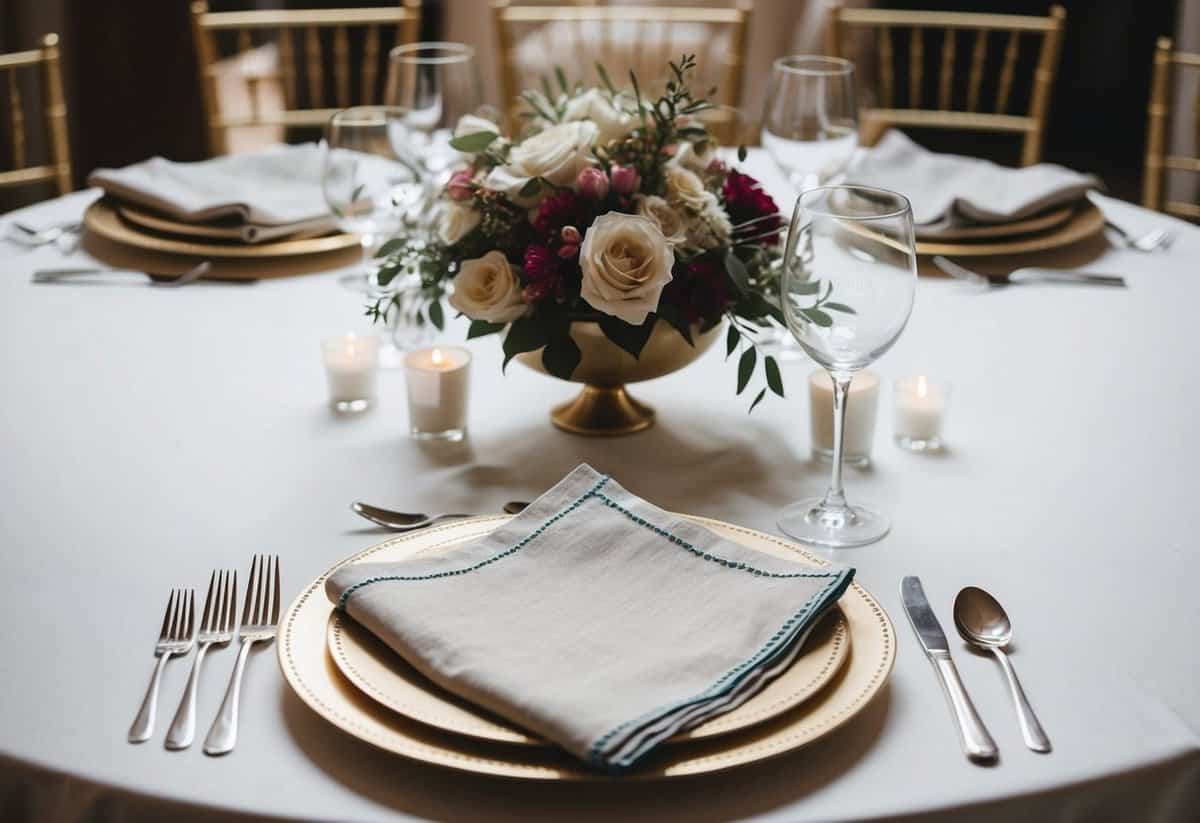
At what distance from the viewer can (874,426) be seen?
116cm

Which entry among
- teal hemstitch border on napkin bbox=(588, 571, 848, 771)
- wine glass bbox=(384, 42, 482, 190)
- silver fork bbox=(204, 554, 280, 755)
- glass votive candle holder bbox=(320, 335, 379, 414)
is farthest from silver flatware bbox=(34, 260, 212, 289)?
teal hemstitch border on napkin bbox=(588, 571, 848, 771)

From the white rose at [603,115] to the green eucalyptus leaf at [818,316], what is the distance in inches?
12.3

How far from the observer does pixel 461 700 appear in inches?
29.1

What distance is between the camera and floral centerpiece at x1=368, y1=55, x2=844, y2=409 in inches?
41.9

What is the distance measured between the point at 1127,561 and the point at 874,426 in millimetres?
255

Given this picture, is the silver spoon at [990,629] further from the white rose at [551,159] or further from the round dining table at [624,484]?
the white rose at [551,159]

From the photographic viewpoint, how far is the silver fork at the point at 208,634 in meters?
0.74

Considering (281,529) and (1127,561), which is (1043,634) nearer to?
(1127,561)

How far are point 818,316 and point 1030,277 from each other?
75 cm

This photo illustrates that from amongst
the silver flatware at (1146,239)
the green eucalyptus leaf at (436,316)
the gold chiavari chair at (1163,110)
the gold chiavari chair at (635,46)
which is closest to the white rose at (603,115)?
the green eucalyptus leaf at (436,316)

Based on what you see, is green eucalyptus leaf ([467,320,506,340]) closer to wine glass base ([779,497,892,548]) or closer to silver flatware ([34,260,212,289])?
wine glass base ([779,497,892,548])

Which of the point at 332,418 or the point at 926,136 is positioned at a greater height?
the point at 332,418

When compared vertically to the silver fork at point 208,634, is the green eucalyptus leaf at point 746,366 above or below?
above

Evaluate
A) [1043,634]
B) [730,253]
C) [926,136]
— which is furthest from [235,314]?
[926,136]
